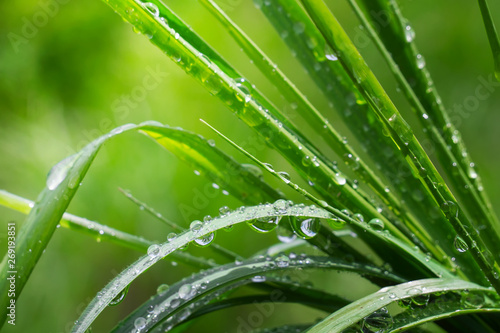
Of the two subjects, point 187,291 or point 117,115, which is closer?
point 187,291

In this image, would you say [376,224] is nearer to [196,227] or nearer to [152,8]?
[196,227]

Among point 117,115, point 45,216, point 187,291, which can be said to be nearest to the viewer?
point 45,216

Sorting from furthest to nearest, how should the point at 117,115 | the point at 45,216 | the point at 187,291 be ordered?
1. the point at 117,115
2. the point at 187,291
3. the point at 45,216

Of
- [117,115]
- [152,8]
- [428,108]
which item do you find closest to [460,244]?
[428,108]

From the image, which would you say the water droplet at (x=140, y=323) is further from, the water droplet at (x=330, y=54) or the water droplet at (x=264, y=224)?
the water droplet at (x=330, y=54)

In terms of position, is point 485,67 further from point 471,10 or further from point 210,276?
point 210,276

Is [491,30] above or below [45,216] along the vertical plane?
above
